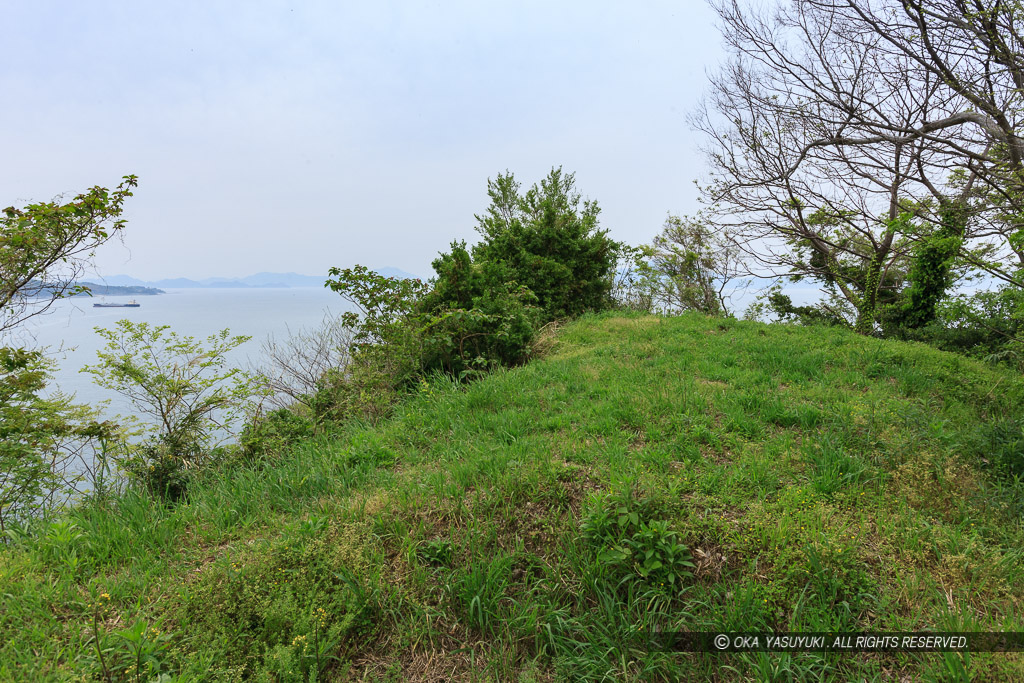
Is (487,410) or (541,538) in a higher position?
(487,410)

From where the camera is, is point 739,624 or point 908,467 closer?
point 739,624

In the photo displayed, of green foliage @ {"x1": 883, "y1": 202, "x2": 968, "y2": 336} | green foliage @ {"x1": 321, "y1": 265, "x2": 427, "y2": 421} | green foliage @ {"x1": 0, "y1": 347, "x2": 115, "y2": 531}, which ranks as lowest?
green foliage @ {"x1": 0, "y1": 347, "x2": 115, "y2": 531}

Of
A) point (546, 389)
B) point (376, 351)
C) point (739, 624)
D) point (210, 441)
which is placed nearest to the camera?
point (739, 624)

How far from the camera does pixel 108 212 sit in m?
5.32

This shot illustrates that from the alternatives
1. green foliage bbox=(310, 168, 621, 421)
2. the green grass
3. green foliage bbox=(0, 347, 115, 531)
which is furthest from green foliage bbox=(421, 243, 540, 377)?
green foliage bbox=(0, 347, 115, 531)

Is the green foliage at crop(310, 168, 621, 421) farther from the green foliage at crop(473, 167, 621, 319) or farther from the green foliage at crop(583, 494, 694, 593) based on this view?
the green foliage at crop(583, 494, 694, 593)

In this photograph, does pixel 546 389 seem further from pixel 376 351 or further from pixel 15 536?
pixel 15 536

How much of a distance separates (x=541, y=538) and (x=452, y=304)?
4555mm

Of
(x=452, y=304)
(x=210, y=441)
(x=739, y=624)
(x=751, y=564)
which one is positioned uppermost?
(x=452, y=304)

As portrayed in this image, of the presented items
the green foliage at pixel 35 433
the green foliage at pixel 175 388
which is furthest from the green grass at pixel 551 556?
the green foliage at pixel 35 433

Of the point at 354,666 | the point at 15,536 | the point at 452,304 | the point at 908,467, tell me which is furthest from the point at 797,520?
the point at 452,304
